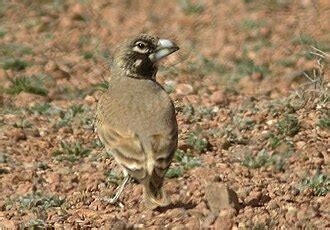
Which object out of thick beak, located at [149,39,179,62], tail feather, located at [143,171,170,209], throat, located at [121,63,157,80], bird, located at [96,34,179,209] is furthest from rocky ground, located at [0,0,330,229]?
thick beak, located at [149,39,179,62]

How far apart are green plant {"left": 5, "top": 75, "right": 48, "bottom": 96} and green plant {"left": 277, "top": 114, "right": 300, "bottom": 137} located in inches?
121

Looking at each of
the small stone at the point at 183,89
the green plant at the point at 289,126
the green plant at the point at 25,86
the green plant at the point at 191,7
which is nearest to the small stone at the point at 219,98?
the small stone at the point at 183,89

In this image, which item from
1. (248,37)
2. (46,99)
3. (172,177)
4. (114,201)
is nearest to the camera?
(114,201)

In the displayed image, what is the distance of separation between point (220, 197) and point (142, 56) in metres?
1.47

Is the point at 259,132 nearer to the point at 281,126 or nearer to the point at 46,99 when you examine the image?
the point at 281,126

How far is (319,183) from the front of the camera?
8453mm

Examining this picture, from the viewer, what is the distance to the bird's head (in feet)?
27.9

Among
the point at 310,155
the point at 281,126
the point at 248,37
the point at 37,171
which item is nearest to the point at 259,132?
the point at 281,126

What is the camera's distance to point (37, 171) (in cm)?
945

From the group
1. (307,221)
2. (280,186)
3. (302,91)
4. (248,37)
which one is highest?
(307,221)

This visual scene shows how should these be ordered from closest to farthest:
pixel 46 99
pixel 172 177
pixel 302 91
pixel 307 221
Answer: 1. pixel 307 221
2. pixel 172 177
3. pixel 302 91
4. pixel 46 99

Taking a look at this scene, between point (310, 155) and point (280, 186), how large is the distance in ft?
2.56

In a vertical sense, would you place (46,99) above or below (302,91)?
below

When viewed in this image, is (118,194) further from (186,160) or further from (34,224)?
(186,160)
